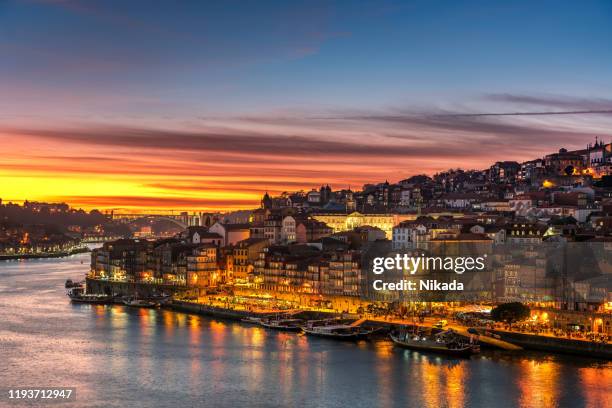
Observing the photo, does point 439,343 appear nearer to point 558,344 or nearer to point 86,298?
point 558,344

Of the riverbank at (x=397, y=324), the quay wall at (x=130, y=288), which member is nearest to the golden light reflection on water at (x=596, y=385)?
the riverbank at (x=397, y=324)

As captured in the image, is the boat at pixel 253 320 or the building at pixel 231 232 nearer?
the boat at pixel 253 320

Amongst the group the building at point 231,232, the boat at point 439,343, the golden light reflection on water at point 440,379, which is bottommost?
the golden light reflection on water at point 440,379

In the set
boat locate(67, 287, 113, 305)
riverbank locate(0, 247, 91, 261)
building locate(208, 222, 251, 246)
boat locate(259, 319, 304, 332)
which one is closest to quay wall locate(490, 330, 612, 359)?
boat locate(259, 319, 304, 332)

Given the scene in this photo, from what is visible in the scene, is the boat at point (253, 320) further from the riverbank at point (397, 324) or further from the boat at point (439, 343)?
the boat at point (439, 343)

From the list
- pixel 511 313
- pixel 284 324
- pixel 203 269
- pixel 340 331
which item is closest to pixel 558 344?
pixel 511 313

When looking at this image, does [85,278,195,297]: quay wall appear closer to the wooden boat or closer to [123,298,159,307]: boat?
[123,298,159,307]: boat
